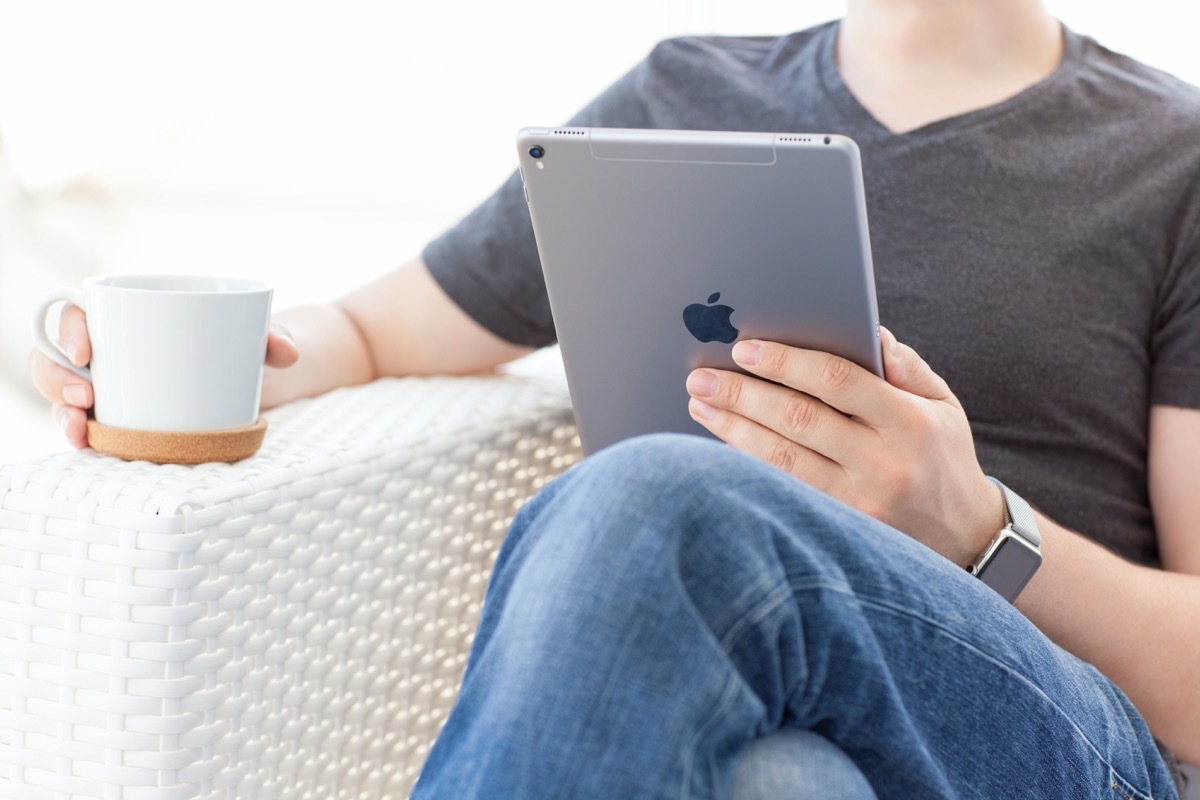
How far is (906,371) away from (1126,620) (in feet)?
0.84

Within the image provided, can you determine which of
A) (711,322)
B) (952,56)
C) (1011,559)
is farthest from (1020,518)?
(952,56)

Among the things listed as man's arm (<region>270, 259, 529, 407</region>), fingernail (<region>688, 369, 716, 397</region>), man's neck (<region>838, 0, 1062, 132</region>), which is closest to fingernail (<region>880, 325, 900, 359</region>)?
fingernail (<region>688, 369, 716, 397</region>)

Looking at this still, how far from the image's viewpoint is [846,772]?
1.77 feet

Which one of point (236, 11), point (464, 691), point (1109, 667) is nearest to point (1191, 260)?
point (1109, 667)

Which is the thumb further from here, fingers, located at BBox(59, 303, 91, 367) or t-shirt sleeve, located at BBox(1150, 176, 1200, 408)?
fingers, located at BBox(59, 303, 91, 367)

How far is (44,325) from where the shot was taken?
77 cm

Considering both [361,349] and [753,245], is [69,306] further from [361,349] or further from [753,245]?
[753,245]

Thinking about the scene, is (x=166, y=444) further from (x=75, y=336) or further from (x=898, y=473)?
(x=898, y=473)

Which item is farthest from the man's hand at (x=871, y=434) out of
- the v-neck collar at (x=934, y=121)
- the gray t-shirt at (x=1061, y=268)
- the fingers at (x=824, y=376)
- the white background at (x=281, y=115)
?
the white background at (x=281, y=115)

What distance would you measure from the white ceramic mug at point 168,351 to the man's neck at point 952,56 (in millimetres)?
621

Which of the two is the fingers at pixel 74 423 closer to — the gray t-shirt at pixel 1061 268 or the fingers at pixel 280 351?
the fingers at pixel 280 351

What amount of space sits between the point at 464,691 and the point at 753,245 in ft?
1.08

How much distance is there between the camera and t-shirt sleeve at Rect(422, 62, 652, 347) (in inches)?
44.6

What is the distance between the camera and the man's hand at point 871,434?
719mm
